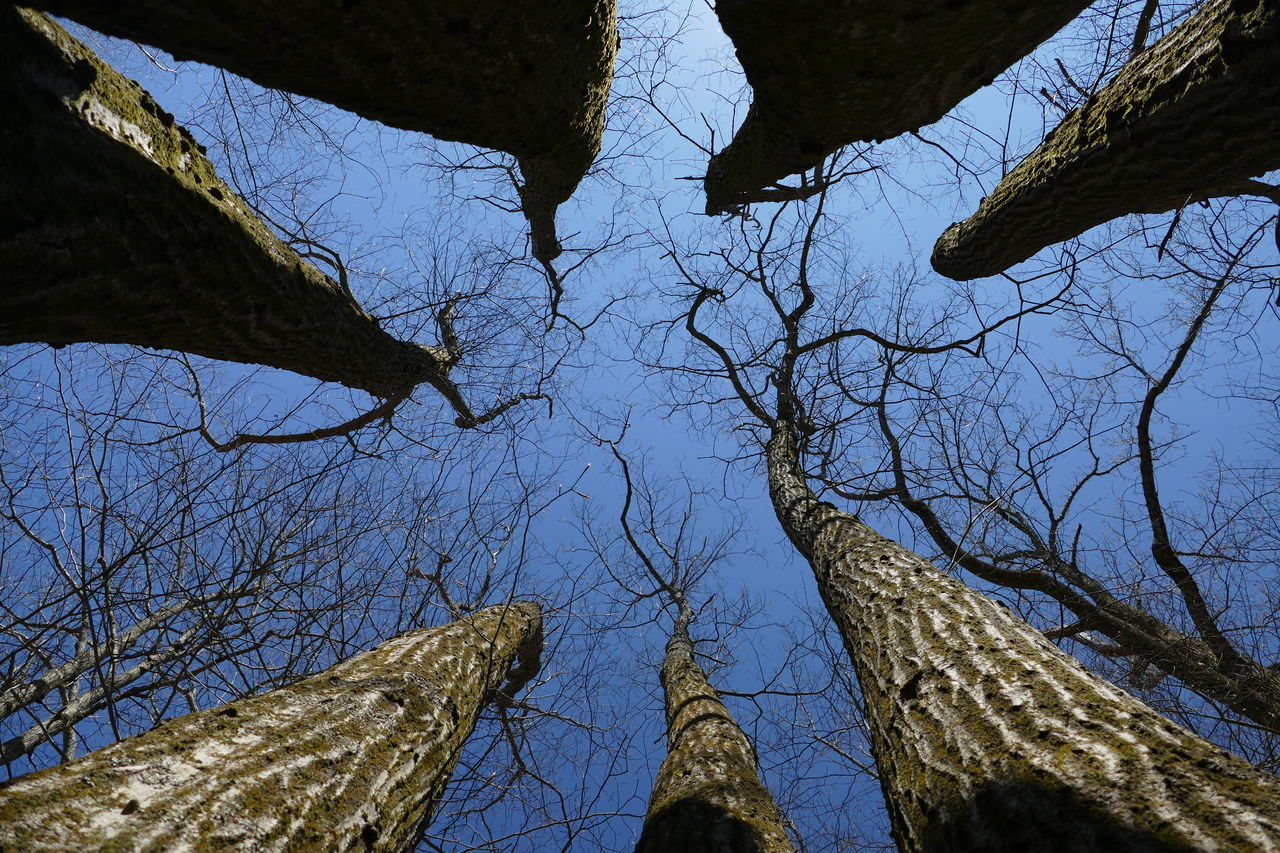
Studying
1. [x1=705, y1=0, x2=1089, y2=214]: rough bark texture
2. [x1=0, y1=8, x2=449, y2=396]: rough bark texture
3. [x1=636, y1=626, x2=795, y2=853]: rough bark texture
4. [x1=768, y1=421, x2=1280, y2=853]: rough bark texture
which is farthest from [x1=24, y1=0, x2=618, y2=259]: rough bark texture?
[x1=636, y1=626, x2=795, y2=853]: rough bark texture

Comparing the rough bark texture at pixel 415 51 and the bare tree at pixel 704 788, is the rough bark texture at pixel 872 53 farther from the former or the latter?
the bare tree at pixel 704 788

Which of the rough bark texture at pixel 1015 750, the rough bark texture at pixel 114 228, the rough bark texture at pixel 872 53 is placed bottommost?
the rough bark texture at pixel 1015 750

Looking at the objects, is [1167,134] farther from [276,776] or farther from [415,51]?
[276,776]

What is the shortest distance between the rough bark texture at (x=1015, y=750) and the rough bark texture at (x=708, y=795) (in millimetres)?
558

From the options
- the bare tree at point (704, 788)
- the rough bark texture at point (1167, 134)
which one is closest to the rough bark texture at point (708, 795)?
the bare tree at point (704, 788)

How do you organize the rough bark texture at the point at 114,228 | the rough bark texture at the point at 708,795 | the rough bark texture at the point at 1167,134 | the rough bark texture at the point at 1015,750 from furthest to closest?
the rough bark texture at the point at 708,795, the rough bark texture at the point at 1167,134, the rough bark texture at the point at 114,228, the rough bark texture at the point at 1015,750

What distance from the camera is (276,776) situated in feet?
4.68

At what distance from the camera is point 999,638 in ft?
6.35

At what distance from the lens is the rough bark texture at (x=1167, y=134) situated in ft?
5.48

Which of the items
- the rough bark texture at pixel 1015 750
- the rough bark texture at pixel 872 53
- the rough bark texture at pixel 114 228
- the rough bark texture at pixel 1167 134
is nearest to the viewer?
the rough bark texture at pixel 1015 750

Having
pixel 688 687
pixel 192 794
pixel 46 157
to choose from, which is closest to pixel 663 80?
pixel 46 157

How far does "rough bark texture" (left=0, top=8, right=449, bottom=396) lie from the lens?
121 cm

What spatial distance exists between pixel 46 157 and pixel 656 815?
8.68ft

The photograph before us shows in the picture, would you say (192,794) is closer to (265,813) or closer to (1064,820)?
(265,813)
